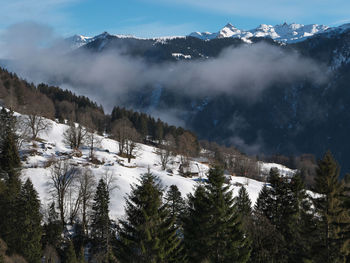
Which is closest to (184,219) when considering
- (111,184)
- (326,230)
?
(326,230)

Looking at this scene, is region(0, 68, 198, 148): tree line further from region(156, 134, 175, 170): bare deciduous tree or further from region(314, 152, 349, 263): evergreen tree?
region(314, 152, 349, 263): evergreen tree

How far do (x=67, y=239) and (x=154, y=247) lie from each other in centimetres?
3429

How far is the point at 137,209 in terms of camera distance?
23.7 m

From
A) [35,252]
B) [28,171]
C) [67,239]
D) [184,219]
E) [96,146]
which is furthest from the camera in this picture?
[96,146]

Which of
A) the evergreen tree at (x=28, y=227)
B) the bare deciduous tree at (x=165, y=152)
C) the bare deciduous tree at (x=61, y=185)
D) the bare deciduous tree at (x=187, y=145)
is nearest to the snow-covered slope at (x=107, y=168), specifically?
the bare deciduous tree at (x=61, y=185)

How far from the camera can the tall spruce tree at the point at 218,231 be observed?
88.7 ft

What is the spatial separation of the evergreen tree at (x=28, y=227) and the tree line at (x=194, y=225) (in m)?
0.12

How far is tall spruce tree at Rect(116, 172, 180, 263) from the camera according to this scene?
22406 millimetres

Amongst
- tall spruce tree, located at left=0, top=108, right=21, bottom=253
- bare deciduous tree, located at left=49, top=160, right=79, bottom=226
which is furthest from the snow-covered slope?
tall spruce tree, located at left=0, top=108, right=21, bottom=253

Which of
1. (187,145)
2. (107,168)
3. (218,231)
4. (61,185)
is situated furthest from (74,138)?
(218,231)

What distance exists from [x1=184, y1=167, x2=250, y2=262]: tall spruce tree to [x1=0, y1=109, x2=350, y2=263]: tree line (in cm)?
8

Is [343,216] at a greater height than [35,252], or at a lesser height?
greater

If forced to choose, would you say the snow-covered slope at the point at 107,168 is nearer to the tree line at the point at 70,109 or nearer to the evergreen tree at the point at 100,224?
the evergreen tree at the point at 100,224

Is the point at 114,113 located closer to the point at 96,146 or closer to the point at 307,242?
the point at 96,146
